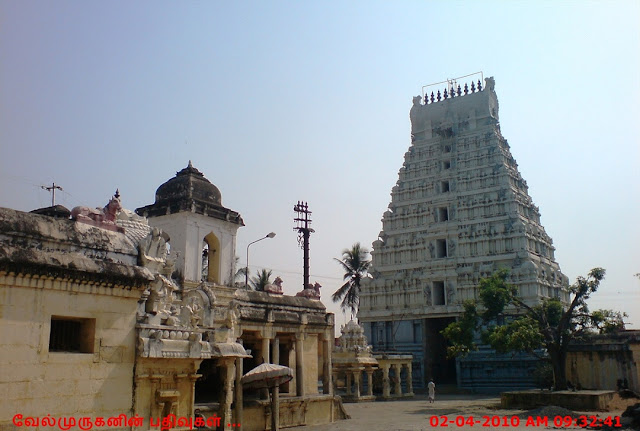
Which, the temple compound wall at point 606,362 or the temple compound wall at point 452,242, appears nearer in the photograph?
the temple compound wall at point 606,362

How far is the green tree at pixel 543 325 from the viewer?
29722mm

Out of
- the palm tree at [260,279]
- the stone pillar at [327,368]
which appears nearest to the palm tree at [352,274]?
the palm tree at [260,279]

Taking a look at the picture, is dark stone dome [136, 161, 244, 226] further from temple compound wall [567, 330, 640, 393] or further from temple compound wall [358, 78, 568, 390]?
temple compound wall [358, 78, 568, 390]

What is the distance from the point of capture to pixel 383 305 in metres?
48.0

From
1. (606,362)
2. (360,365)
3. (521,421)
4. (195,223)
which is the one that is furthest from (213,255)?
(606,362)

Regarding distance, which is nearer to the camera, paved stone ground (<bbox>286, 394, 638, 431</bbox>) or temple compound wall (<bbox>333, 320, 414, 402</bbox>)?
paved stone ground (<bbox>286, 394, 638, 431</bbox>)

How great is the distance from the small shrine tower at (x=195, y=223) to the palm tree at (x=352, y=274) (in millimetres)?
36561

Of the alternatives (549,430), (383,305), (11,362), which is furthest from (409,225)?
(11,362)

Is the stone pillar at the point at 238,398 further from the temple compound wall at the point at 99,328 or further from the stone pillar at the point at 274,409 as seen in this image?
the stone pillar at the point at 274,409

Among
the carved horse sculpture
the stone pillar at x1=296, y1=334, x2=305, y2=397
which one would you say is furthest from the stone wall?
the stone pillar at x1=296, y1=334, x2=305, y2=397

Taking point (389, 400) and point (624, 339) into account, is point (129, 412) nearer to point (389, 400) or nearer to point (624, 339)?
point (389, 400)

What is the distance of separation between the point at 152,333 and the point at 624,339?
3242 centimetres

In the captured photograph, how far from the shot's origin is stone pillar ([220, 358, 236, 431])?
13671 mm

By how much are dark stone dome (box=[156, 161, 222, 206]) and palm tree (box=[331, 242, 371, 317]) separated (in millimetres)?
36832
